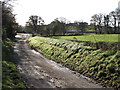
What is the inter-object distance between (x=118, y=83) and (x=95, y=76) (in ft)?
7.89

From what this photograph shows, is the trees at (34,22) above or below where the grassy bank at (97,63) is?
above

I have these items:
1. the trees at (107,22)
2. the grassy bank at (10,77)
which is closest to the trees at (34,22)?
the trees at (107,22)

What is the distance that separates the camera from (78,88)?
Result: 1086 centimetres

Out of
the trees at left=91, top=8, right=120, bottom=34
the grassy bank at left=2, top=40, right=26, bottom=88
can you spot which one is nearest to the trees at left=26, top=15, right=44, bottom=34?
the trees at left=91, top=8, right=120, bottom=34

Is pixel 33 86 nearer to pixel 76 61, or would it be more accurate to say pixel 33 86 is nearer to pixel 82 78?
pixel 82 78

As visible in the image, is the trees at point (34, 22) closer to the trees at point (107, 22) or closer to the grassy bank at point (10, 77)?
the trees at point (107, 22)

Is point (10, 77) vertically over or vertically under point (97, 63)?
under

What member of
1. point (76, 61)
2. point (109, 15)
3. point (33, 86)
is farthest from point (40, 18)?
point (33, 86)

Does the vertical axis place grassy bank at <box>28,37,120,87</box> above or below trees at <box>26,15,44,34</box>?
below

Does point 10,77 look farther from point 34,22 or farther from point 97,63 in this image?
point 34,22

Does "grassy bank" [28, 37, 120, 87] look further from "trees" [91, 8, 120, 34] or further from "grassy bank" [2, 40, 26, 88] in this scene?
"trees" [91, 8, 120, 34]

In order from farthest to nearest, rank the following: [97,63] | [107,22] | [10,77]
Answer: [107,22] → [97,63] → [10,77]

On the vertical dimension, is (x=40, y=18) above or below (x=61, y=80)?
above

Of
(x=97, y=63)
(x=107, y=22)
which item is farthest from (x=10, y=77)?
(x=107, y=22)
